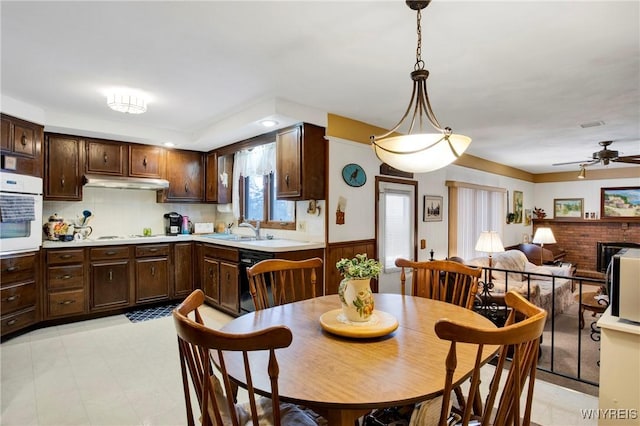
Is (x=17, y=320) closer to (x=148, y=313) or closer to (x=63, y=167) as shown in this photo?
(x=148, y=313)

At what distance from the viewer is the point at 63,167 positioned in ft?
12.6

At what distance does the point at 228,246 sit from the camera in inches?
150

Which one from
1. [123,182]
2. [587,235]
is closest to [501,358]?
[123,182]

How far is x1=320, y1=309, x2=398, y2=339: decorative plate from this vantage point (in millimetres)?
1379

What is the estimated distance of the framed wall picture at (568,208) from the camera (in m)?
7.56

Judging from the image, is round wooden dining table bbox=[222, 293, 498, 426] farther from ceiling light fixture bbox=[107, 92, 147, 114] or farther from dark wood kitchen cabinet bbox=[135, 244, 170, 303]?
dark wood kitchen cabinet bbox=[135, 244, 170, 303]

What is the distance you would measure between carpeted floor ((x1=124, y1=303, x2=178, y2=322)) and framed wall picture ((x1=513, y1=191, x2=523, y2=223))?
23.2 feet

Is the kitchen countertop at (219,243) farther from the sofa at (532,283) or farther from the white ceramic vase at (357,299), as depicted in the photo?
the sofa at (532,283)

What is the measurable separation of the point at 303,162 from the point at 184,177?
7.53 ft

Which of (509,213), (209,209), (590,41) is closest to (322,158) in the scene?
(590,41)

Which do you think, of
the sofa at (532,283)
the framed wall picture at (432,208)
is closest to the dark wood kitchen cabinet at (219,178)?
the framed wall picture at (432,208)

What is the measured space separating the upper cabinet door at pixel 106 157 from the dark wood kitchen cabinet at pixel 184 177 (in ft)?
1.91

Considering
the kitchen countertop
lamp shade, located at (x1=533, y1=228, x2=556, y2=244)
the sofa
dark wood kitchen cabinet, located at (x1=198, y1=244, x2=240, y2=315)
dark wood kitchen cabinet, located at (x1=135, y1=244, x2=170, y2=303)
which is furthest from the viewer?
lamp shade, located at (x1=533, y1=228, x2=556, y2=244)

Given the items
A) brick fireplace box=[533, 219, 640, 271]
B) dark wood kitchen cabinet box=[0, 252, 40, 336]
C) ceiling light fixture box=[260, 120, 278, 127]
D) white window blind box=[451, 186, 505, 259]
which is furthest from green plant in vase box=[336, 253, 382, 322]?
brick fireplace box=[533, 219, 640, 271]
